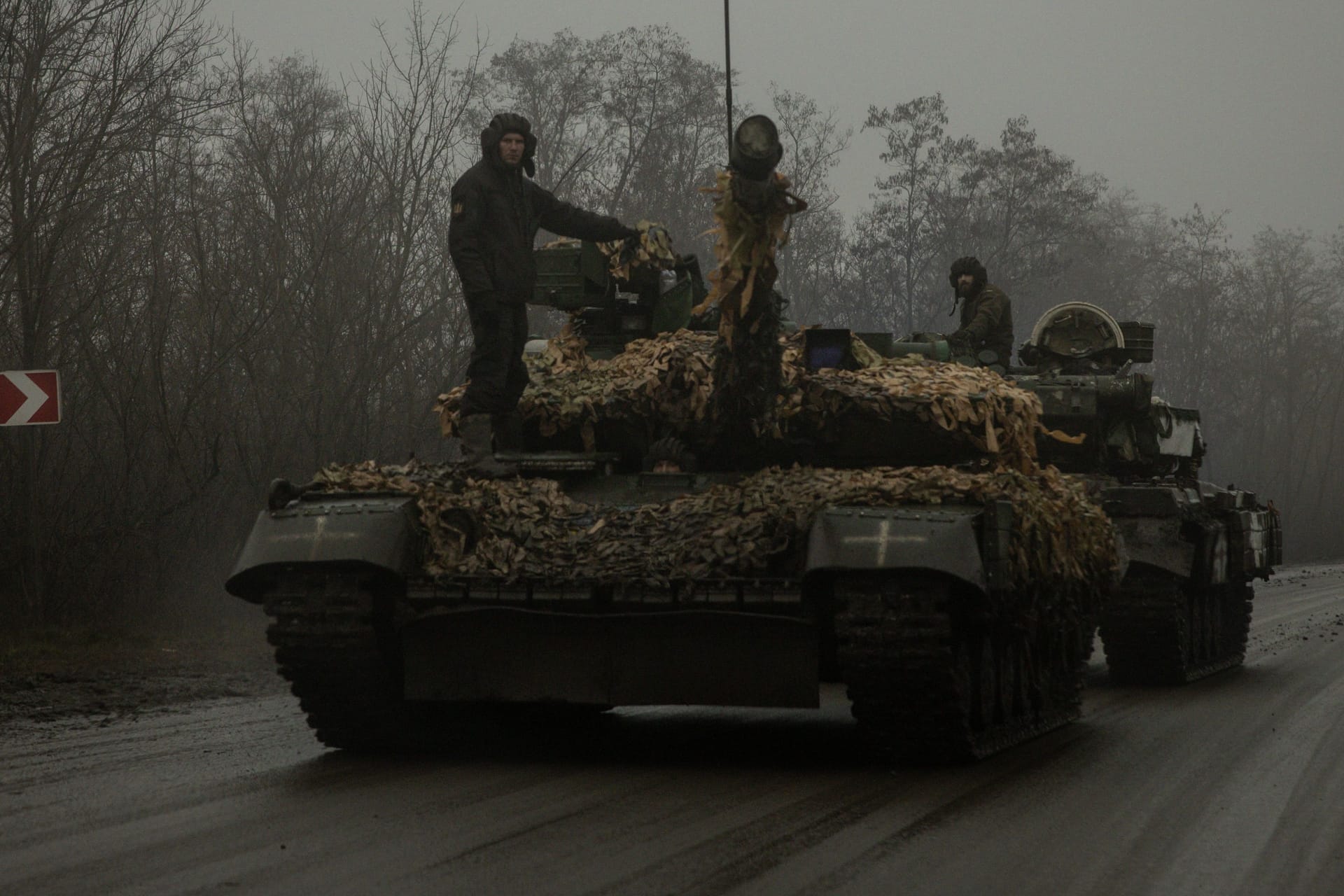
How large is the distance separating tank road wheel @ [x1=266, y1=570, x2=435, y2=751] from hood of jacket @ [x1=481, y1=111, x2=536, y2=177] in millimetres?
2294

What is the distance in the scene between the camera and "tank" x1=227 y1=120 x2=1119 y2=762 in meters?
8.00

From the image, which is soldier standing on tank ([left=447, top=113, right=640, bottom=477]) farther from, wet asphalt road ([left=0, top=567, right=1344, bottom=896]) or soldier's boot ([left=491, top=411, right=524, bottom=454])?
wet asphalt road ([left=0, top=567, right=1344, bottom=896])

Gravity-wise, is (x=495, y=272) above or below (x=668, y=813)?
above

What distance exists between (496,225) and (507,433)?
1.02 m

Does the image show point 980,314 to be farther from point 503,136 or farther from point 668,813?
point 668,813

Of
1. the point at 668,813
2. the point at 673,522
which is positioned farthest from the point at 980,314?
the point at 668,813

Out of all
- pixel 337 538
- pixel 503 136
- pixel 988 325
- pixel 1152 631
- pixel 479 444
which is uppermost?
pixel 503 136

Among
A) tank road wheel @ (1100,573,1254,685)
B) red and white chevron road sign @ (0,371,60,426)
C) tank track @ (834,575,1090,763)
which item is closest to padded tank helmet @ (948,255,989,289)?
tank road wheel @ (1100,573,1254,685)

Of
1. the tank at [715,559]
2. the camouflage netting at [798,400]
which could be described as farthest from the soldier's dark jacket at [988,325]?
the tank at [715,559]

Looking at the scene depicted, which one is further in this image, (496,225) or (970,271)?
(970,271)

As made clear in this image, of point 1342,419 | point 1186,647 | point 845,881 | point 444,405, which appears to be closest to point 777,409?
point 444,405

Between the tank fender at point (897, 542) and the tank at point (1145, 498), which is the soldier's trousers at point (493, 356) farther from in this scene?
the tank at point (1145, 498)

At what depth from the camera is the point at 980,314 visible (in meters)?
14.0

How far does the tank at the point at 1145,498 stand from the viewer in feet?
42.7
